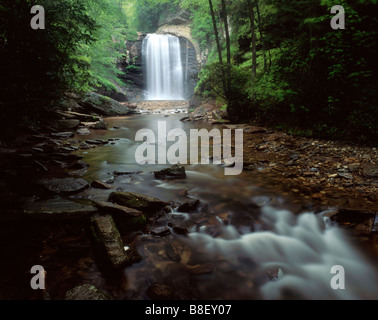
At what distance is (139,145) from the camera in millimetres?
8297

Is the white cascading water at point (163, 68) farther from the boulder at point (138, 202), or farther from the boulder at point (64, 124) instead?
the boulder at point (138, 202)

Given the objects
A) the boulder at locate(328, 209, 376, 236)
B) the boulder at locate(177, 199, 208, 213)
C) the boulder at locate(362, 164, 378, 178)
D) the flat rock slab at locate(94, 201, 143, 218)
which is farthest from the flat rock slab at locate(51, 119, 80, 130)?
the boulder at locate(362, 164, 378, 178)

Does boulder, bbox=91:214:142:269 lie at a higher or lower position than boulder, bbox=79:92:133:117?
lower

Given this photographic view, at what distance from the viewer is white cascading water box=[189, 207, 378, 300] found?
7.26ft

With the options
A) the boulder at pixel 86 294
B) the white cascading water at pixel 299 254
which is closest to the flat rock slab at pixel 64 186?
the boulder at pixel 86 294

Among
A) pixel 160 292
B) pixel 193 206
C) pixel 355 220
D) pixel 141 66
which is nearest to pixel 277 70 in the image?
pixel 355 220

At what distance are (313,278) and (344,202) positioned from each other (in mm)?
1688

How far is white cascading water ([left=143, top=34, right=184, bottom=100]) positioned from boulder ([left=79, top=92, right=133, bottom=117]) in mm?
15659

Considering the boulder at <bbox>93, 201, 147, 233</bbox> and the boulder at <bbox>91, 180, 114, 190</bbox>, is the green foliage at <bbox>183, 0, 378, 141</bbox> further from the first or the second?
the boulder at <bbox>91, 180, 114, 190</bbox>

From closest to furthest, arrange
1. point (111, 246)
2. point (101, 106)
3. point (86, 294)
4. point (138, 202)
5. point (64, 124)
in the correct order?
1. point (86, 294)
2. point (111, 246)
3. point (138, 202)
4. point (64, 124)
5. point (101, 106)

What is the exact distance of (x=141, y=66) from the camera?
3281cm

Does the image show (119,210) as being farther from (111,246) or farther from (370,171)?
(370,171)

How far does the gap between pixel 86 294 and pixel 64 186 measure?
98.9 inches
